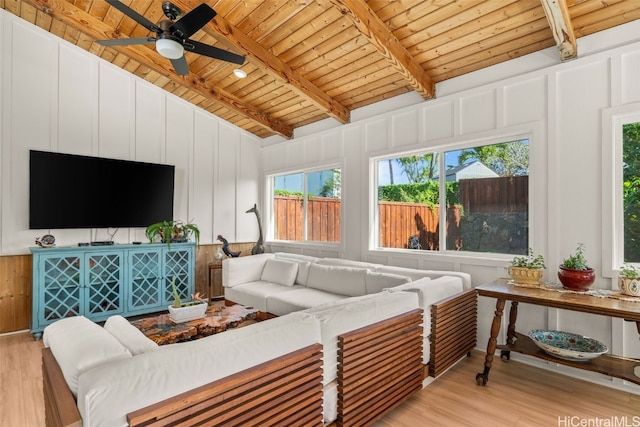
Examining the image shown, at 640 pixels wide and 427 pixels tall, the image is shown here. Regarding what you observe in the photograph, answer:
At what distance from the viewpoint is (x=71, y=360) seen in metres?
1.24

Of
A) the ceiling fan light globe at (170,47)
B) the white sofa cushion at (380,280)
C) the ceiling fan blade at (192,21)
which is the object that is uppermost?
the ceiling fan blade at (192,21)

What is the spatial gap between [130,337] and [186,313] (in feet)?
3.99

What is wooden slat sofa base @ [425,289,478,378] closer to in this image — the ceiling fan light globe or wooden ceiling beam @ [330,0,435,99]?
wooden ceiling beam @ [330,0,435,99]

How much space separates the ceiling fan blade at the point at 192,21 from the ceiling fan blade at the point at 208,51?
0.08 metres

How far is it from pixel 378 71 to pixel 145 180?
3476mm

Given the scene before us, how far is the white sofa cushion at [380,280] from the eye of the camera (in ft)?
10.4

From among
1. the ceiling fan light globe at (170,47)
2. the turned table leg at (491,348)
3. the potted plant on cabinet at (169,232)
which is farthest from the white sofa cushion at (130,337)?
the potted plant on cabinet at (169,232)

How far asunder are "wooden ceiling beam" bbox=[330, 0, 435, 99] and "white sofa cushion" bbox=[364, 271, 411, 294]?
2004 millimetres

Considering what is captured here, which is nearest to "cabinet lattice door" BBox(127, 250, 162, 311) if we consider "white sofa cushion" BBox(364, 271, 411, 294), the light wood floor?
the light wood floor

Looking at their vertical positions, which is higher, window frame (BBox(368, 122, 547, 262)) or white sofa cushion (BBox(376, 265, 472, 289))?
window frame (BBox(368, 122, 547, 262))

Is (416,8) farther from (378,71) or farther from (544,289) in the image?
(544,289)

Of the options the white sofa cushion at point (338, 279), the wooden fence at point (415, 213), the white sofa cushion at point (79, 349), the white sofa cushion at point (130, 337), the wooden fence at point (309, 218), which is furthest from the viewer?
the wooden fence at point (309, 218)

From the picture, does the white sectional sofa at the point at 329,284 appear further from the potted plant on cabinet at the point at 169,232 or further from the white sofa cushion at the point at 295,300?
the potted plant on cabinet at the point at 169,232

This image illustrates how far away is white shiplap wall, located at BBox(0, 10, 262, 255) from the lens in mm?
3824
